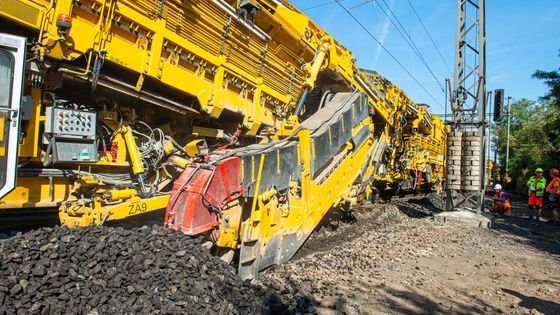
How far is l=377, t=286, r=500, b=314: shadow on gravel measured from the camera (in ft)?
11.4

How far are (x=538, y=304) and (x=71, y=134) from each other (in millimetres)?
4882

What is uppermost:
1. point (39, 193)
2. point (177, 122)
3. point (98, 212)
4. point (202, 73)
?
point (202, 73)

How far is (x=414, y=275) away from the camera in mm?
4461

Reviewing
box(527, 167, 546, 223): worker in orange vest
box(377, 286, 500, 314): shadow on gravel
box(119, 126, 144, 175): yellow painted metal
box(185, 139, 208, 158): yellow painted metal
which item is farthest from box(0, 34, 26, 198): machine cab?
box(527, 167, 546, 223): worker in orange vest

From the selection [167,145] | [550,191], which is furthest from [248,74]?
[550,191]

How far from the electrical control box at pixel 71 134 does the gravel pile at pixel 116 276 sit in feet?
3.84

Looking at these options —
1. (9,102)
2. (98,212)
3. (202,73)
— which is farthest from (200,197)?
Answer: (202,73)

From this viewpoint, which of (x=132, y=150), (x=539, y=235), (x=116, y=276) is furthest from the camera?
(x=539, y=235)

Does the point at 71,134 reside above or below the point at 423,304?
above

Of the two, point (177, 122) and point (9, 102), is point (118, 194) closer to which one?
point (9, 102)

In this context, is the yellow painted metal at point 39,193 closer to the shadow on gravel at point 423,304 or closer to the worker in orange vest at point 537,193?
the shadow on gravel at point 423,304

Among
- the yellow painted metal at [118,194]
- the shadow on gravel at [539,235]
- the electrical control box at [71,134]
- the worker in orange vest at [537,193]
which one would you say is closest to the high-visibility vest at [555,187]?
the worker in orange vest at [537,193]

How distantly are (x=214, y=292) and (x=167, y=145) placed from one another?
2.65 metres

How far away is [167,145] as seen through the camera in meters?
5.10
